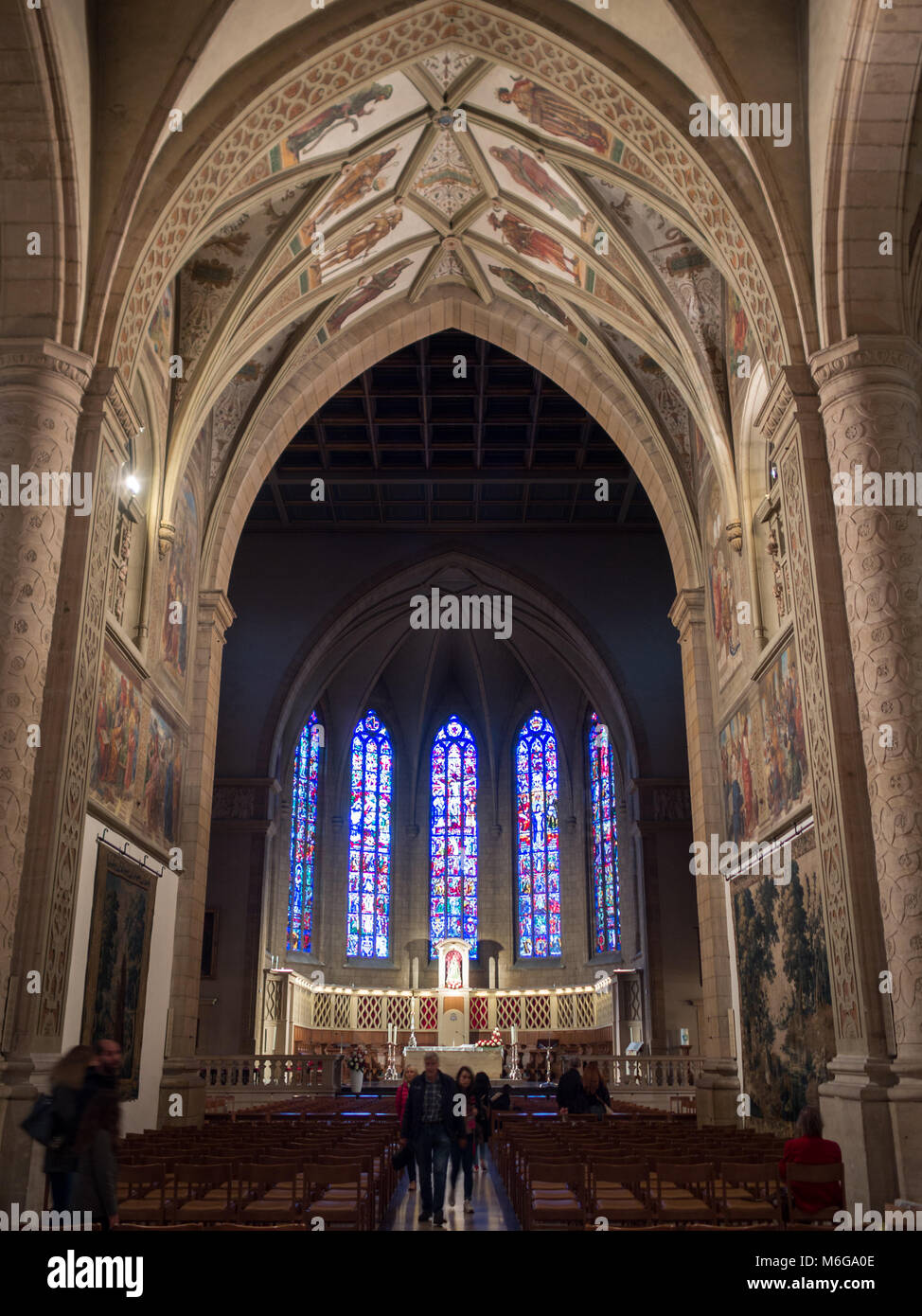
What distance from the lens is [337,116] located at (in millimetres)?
12820

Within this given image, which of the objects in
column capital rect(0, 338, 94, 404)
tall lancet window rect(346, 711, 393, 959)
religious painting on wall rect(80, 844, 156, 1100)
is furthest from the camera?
tall lancet window rect(346, 711, 393, 959)

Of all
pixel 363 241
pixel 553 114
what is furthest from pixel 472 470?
pixel 553 114

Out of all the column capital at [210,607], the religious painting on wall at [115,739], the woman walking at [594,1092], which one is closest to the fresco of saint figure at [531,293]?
the column capital at [210,607]

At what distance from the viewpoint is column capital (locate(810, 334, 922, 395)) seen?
29.9 feet

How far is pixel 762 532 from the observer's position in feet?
42.9

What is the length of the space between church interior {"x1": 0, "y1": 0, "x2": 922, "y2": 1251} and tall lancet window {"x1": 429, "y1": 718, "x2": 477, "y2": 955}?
9403 mm

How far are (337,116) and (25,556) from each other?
23.6 ft

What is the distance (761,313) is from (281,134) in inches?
224

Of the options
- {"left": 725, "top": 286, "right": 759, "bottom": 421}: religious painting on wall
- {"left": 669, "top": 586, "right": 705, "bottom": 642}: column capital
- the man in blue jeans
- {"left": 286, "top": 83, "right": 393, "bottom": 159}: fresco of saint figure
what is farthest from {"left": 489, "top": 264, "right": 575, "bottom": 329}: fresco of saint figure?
the man in blue jeans

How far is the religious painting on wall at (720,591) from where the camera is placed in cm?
1420

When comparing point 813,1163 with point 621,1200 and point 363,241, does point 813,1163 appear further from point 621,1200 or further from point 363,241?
point 363,241

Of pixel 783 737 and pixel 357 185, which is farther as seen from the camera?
pixel 357 185

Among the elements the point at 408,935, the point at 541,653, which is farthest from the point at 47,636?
the point at 408,935

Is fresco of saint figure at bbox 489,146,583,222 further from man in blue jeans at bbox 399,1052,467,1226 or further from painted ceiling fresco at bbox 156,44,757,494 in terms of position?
man in blue jeans at bbox 399,1052,467,1226
